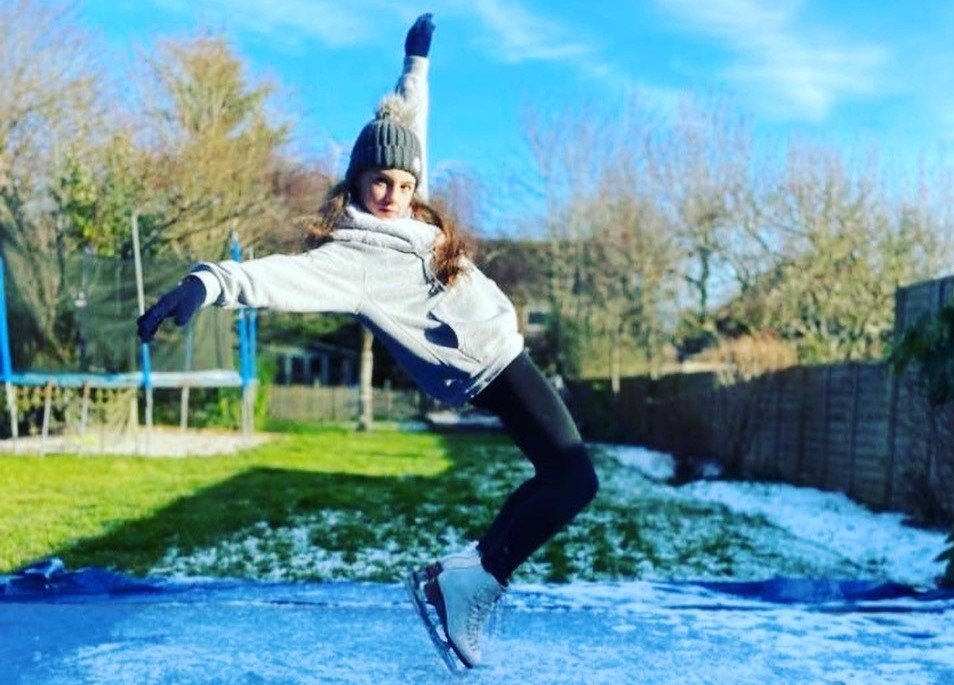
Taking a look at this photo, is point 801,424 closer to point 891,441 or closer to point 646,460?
point 891,441

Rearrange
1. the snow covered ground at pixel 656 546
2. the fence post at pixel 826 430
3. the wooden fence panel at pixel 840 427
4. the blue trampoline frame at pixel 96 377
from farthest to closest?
the blue trampoline frame at pixel 96 377 < the fence post at pixel 826 430 < the wooden fence panel at pixel 840 427 < the snow covered ground at pixel 656 546

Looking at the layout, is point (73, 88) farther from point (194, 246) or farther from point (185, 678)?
point (185, 678)

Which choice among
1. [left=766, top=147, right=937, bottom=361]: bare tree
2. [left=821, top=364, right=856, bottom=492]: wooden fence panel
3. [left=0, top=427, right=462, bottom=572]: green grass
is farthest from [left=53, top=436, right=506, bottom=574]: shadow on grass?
[left=766, top=147, right=937, bottom=361]: bare tree

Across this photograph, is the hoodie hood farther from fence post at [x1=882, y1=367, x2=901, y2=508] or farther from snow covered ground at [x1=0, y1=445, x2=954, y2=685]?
fence post at [x1=882, y1=367, x2=901, y2=508]

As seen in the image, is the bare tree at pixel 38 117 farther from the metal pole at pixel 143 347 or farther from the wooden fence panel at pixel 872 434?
the wooden fence panel at pixel 872 434

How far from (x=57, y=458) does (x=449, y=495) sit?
3.73 m

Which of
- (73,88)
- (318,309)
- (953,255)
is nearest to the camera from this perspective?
(318,309)

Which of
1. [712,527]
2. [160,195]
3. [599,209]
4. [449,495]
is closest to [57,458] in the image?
[449,495]

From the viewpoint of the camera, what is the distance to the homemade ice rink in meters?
2.02

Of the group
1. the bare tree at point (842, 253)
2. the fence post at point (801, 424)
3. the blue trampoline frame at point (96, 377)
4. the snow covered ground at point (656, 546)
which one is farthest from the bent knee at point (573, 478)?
the bare tree at point (842, 253)

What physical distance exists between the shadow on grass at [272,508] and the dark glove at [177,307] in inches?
110

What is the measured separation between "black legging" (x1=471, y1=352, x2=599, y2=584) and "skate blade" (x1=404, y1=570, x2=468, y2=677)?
0.16m

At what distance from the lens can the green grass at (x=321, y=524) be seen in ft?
14.2

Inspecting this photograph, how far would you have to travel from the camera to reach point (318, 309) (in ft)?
5.92
